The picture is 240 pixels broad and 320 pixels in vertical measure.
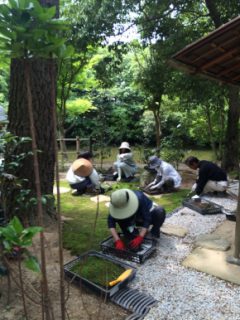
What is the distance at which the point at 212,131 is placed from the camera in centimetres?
1141

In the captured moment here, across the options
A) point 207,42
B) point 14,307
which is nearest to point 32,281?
point 14,307

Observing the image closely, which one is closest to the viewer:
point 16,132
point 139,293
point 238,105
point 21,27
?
point 21,27

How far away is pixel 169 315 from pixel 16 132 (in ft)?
8.87

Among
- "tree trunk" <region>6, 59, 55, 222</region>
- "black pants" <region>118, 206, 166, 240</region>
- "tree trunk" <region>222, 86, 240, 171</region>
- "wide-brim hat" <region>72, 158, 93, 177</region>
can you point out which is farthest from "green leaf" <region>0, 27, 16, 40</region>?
"tree trunk" <region>222, 86, 240, 171</region>

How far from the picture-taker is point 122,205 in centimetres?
347

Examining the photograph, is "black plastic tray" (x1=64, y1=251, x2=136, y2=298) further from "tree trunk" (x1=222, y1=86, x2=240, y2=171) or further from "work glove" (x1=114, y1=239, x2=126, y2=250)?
"tree trunk" (x1=222, y1=86, x2=240, y2=171)

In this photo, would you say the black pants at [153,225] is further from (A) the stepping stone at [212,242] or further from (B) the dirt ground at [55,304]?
(B) the dirt ground at [55,304]

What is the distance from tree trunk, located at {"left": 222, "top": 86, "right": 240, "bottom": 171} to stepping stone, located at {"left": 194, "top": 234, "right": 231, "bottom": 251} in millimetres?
5323

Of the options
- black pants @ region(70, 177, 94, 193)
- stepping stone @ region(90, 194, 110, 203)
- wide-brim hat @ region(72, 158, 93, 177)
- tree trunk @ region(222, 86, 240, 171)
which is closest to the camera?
wide-brim hat @ region(72, 158, 93, 177)

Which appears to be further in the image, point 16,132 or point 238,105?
point 238,105

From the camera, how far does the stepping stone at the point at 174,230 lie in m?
4.35

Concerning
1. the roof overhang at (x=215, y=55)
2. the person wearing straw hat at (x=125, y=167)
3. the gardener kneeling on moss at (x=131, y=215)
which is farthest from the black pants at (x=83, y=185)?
the roof overhang at (x=215, y=55)

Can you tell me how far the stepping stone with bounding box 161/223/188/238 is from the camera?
14.3 feet

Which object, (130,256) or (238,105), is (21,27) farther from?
(238,105)
